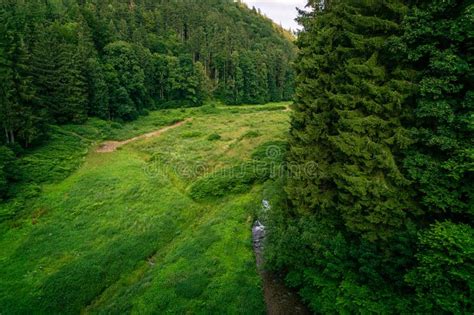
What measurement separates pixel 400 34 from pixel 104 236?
837 inches

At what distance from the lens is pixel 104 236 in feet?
65.5

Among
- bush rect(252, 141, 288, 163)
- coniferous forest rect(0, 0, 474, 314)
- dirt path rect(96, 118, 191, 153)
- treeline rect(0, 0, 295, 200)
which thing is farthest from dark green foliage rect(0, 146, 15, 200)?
bush rect(252, 141, 288, 163)

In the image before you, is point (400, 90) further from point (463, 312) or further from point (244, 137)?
point (244, 137)

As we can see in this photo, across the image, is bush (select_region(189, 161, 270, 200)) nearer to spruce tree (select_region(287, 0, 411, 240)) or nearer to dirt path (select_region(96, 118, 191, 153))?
spruce tree (select_region(287, 0, 411, 240))

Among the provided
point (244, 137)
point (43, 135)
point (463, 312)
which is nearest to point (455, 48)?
point (463, 312)

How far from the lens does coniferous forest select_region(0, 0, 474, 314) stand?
8.96 meters

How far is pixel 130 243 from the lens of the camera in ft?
64.0

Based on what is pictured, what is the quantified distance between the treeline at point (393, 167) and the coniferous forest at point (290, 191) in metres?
0.06

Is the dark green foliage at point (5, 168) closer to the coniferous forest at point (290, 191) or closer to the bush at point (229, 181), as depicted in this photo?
the coniferous forest at point (290, 191)

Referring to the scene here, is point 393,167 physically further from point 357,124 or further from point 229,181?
point 229,181

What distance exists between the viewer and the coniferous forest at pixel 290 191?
353 inches

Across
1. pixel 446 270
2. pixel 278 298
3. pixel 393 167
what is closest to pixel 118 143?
pixel 278 298

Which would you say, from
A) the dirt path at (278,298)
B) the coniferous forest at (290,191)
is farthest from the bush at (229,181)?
the dirt path at (278,298)

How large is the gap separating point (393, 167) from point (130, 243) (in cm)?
1736
